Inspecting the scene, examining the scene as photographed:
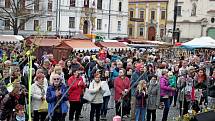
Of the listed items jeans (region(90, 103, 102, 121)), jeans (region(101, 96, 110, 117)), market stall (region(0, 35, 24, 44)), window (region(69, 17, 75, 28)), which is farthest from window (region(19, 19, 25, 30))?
jeans (region(90, 103, 102, 121))

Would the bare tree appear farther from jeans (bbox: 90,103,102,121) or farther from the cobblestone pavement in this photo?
jeans (bbox: 90,103,102,121)

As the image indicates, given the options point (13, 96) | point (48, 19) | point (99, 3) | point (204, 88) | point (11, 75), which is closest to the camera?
point (13, 96)

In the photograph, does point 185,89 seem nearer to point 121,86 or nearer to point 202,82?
point 202,82

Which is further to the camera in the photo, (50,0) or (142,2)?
(142,2)

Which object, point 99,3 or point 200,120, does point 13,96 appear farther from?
point 99,3

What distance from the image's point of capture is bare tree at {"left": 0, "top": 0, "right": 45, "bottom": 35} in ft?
172

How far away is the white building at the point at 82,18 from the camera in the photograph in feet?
191

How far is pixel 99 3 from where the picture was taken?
64625 mm

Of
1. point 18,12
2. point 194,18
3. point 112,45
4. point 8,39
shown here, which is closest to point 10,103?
point 112,45

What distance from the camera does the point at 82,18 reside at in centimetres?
6209

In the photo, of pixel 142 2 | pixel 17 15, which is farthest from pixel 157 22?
pixel 17 15

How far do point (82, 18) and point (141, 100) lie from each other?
50830 mm

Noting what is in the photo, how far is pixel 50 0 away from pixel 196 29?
2329cm

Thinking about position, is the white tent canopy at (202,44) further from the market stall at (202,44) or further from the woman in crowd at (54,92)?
the woman in crowd at (54,92)
